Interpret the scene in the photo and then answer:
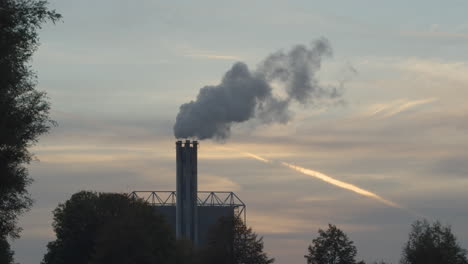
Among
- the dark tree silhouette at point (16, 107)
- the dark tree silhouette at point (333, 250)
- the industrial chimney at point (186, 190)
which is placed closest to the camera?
the dark tree silhouette at point (16, 107)

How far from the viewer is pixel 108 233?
118 metres

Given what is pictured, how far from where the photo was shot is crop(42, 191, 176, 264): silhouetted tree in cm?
11631

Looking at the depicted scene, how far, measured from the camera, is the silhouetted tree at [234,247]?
423 feet

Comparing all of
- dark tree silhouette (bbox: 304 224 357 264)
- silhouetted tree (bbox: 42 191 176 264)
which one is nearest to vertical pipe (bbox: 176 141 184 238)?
silhouetted tree (bbox: 42 191 176 264)

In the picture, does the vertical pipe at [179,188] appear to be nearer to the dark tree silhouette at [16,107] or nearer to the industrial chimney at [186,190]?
the industrial chimney at [186,190]

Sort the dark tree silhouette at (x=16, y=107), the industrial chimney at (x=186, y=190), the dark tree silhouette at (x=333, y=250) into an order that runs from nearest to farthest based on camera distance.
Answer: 1. the dark tree silhouette at (x=16, y=107)
2. the dark tree silhouette at (x=333, y=250)
3. the industrial chimney at (x=186, y=190)

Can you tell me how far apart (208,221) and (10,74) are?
137895 millimetres

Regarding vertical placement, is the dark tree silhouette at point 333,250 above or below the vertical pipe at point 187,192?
below

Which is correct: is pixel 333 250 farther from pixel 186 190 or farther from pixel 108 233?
pixel 186 190

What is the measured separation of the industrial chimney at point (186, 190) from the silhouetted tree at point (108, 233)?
2115 centimetres

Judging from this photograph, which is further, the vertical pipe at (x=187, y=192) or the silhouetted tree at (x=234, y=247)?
the vertical pipe at (x=187, y=192)

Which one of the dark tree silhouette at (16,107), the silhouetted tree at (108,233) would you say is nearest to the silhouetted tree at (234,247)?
the silhouetted tree at (108,233)

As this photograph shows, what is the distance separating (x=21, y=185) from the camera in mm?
46406

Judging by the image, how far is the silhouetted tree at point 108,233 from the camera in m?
116
